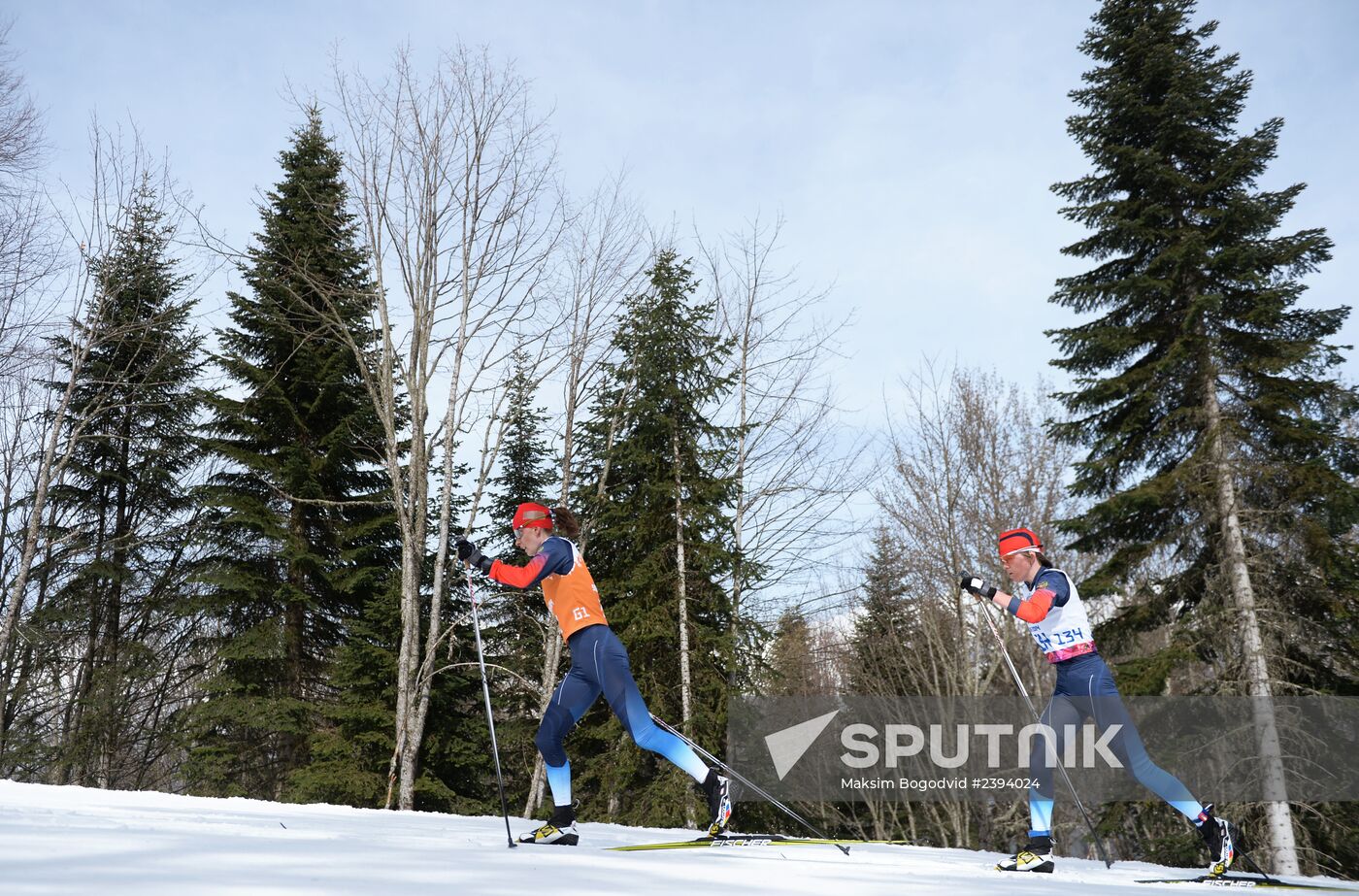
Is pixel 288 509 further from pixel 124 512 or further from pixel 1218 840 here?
pixel 1218 840

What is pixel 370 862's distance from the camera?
347 cm

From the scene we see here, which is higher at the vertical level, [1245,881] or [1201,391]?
[1201,391]

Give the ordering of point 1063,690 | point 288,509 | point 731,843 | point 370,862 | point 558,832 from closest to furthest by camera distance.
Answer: point 370,862, point 558,832, point 731,843, point 1063,690, point 288,509

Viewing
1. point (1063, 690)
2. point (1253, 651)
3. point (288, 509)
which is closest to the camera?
point (1063, 690)

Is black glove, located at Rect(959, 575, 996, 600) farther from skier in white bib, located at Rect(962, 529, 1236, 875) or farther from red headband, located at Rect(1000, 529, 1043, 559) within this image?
red headband, located at Rect(1000, 529, 1043, 559)

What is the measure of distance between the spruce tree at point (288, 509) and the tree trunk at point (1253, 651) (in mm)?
13687

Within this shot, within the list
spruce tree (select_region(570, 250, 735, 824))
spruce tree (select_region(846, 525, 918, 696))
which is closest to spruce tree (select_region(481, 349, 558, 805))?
spruce tree (select_region(570, 250, 735, 824))

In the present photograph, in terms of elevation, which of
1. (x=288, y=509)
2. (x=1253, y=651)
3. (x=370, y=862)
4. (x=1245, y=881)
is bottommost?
(x=1245, y=881)

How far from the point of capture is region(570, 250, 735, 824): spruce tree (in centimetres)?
1495

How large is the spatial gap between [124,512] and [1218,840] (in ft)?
69.6

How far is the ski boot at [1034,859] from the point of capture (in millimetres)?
5414

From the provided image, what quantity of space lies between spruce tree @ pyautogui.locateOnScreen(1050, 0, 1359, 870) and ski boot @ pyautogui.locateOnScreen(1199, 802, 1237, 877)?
242 inches

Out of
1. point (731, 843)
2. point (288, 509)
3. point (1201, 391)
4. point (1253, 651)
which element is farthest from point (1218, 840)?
point (288, 509)

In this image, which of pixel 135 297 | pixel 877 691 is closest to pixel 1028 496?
pixel 877 691
